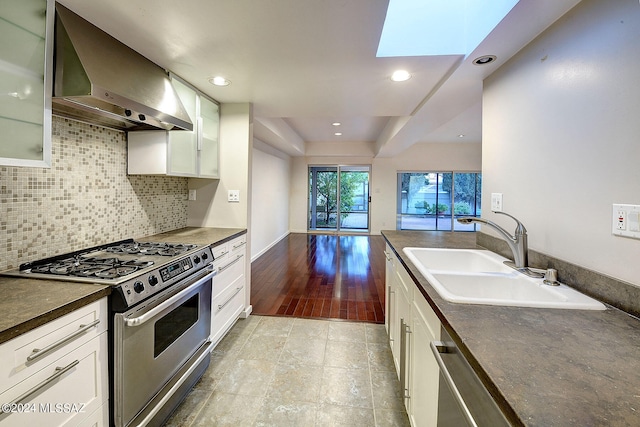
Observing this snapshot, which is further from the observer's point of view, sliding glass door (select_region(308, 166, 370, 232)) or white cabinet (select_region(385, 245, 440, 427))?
sliding glass door (select_region(308, 166, 370, 232))

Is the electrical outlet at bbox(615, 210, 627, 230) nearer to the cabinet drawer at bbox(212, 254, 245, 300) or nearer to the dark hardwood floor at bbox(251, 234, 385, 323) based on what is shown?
the dark hardwood floor at bbox(251, 234, 385, 323)

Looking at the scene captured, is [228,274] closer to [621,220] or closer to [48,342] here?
[48,342]

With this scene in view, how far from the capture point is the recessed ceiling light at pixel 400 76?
77.6 inches

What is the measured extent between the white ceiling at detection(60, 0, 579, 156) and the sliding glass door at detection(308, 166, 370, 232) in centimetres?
467

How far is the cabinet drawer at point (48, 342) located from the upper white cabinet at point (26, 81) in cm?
66

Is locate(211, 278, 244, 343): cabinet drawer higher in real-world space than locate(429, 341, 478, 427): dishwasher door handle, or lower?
lower

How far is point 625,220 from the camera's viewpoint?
3.16ft

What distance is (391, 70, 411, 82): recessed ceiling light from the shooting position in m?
1.97

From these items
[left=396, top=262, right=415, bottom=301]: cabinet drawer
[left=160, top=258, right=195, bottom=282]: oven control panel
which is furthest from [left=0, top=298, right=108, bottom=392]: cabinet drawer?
[left=396, top=262, right=415, bottom=301]: cabinet drawer

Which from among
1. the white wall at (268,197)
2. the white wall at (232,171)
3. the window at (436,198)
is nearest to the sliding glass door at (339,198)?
the white wall at (268,197)

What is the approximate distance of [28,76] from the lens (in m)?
1.15

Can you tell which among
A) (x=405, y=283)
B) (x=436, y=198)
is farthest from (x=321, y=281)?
(x=436, y=198)

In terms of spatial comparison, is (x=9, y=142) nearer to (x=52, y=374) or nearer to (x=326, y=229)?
(x=52, y=374)

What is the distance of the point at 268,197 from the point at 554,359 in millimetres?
5309
